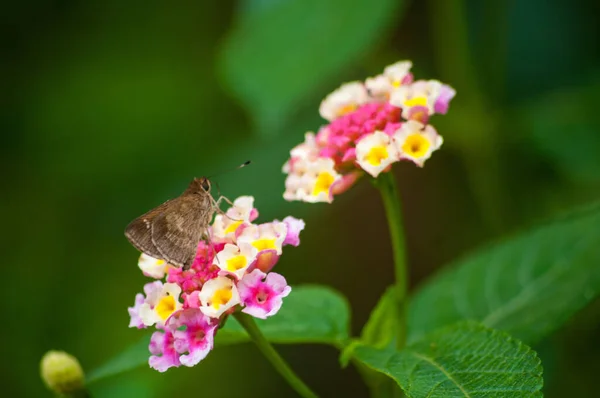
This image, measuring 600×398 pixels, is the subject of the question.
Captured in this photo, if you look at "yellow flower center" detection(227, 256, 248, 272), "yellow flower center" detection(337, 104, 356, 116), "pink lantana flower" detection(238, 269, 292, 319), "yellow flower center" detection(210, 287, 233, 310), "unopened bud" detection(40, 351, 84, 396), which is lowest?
"pink lantana flower" detection(238, 269, 292, 319)

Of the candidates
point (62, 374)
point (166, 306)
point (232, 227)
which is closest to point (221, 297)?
point (166, 306)

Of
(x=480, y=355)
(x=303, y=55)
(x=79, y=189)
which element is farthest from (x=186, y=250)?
(x=79, y=189)

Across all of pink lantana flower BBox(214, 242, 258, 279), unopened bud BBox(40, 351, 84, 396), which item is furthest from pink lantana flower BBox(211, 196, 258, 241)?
unopened bud BBox(40, 351, 84, 396)

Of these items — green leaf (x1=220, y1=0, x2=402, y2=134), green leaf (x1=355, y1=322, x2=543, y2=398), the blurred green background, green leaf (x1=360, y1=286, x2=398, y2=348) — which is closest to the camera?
green leaf (x1=355, y1=322, x2=543, y2=398)

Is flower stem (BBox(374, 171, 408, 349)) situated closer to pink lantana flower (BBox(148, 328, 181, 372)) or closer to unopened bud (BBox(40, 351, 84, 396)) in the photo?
pink lantana flower (BBox(148, 328, 181, 372))

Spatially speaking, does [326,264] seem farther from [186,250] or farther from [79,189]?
[186,250]

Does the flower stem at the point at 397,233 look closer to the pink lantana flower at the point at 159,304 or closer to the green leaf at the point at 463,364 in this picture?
the green leaf at the point at 463,364
